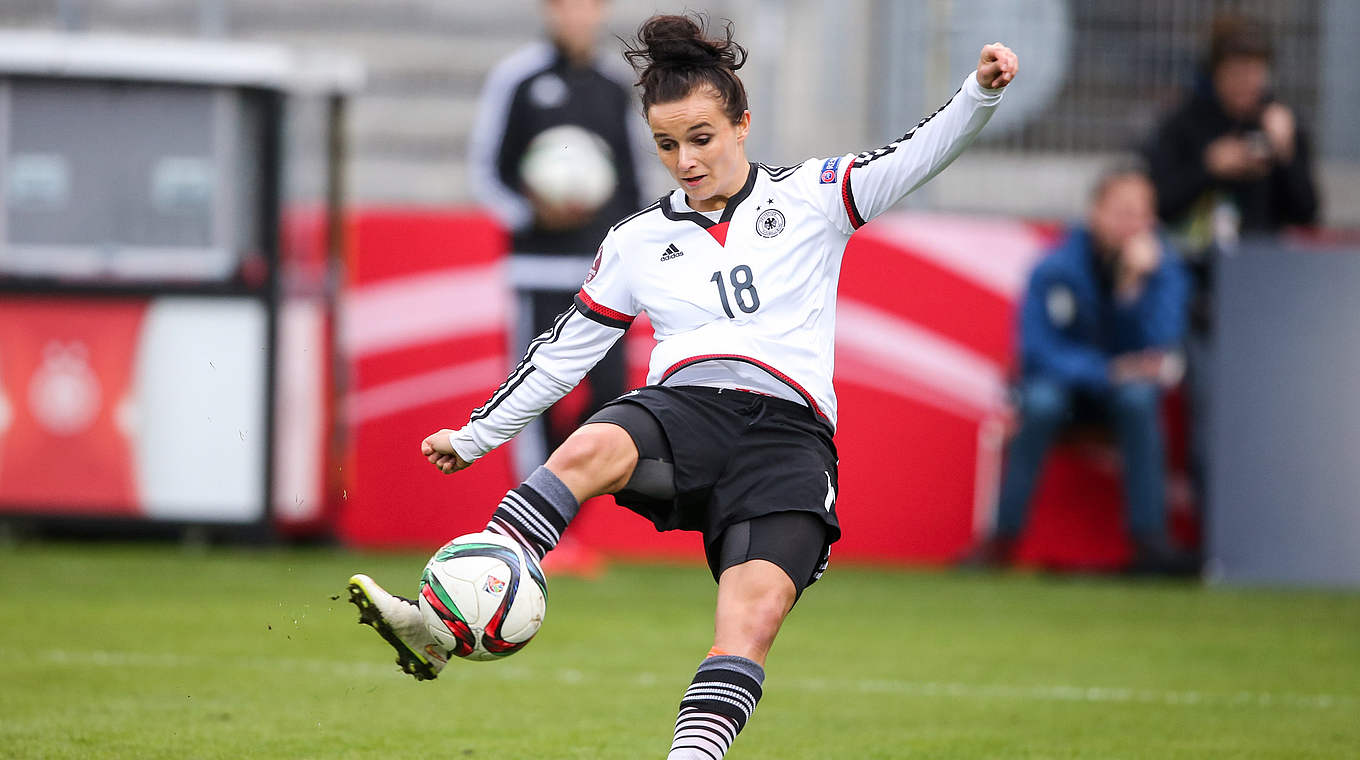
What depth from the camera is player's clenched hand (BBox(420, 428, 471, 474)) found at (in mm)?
4113

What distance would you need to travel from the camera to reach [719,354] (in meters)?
4.09

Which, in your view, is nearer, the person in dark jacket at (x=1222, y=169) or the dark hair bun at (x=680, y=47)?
the dark hair bun at (x=680, y=47)

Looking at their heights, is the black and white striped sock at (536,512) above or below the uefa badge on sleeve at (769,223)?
below

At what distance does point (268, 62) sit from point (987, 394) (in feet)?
13.8

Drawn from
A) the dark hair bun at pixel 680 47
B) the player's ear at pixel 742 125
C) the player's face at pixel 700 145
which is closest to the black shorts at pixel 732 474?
the player's face at pixel 700 145

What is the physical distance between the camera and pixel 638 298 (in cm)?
419

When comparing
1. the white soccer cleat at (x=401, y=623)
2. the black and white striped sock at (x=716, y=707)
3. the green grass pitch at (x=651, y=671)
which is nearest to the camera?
the black and white striped sock at (x=716, y=707)

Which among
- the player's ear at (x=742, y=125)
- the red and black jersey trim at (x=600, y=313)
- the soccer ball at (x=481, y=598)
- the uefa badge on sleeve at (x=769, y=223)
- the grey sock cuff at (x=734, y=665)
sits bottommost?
the grey sock cuff at (x=734, y=665)

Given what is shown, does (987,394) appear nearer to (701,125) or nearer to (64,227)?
(64,227)

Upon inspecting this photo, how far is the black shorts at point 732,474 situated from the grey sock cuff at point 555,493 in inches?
7.0

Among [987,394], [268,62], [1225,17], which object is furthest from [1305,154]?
[268,62]

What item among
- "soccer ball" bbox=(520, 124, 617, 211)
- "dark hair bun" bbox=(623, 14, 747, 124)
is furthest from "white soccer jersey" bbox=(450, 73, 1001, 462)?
"soccer ball" bbox=(520, 124, 617, 211)

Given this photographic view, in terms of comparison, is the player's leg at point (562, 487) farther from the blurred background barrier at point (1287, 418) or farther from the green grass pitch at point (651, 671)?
the blurred background barrier at point (1287, 418)

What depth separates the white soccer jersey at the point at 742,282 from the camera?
13.5 ft
